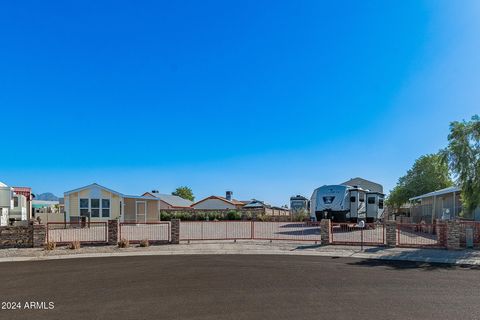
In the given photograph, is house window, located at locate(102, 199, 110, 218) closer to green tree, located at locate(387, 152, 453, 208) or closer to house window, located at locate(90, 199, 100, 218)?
house window, located at locate(90, 199, 100, 218)

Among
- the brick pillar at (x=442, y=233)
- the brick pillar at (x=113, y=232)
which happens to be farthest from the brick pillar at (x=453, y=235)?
the brick pillar at (x=113, y=232)

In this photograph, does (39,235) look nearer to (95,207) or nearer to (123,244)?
(123,244)

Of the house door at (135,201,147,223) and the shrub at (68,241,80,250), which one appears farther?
the house door at (135,201,147,223)

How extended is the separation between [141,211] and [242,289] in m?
27.2

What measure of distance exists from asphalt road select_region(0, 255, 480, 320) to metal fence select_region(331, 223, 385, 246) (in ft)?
15.7

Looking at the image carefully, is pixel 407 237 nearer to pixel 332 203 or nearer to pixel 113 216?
pixel 332 203

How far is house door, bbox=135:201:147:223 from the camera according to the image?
1364 inches

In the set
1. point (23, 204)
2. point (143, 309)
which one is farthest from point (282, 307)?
point (23, 204)

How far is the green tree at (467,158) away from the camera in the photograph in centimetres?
1988

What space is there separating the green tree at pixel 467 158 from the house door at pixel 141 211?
24.5 meters

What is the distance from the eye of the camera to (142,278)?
1104 centimetres

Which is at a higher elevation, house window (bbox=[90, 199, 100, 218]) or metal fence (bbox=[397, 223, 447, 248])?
house window (bbox=[90, 199, 100, 218])

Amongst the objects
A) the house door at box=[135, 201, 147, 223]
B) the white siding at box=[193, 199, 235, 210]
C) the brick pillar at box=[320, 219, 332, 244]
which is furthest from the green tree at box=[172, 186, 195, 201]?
the brick pillar at box=[320, 219, 332, 244]

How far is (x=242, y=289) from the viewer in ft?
31.1
